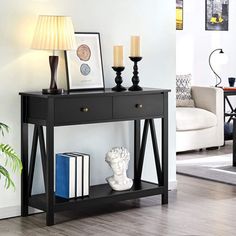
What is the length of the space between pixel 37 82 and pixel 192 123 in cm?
282

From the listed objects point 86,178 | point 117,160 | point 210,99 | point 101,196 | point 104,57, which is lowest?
point 101,196

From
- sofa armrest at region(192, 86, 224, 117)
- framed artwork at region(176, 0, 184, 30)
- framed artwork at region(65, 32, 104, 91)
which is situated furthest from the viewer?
framed artwork at region(176, 0, 184, 30)

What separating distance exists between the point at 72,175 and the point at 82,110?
453 millimetres

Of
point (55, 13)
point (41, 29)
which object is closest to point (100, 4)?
point (55, 13)

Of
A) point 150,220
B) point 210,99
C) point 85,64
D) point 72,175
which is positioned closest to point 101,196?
point 72,175

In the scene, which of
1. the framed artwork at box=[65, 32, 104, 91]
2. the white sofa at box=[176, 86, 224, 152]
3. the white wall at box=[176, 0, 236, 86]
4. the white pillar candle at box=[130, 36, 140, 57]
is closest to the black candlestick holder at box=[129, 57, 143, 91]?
the white pillar candle at box=[130, 36, 140, 57]

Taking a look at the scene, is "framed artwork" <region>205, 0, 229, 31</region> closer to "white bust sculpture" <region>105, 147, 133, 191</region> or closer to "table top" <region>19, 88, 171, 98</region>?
"table top" <region>19, 88, 171, 98</region>

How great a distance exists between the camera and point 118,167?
4.84 m

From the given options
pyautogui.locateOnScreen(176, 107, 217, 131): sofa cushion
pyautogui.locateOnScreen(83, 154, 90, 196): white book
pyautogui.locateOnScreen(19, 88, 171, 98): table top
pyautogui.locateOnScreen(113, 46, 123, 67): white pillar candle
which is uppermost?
pyautogui.locateOnScreen(113, 46, 123, 67): white pillar candle

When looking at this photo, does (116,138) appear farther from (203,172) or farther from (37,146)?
(203,172)

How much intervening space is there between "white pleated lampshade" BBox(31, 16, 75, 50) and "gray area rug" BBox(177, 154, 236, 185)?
2.14m

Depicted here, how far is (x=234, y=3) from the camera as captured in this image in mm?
Answer: 9023

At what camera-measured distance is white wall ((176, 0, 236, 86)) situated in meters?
8.44

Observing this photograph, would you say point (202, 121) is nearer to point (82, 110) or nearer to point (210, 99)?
point (210, 99)
